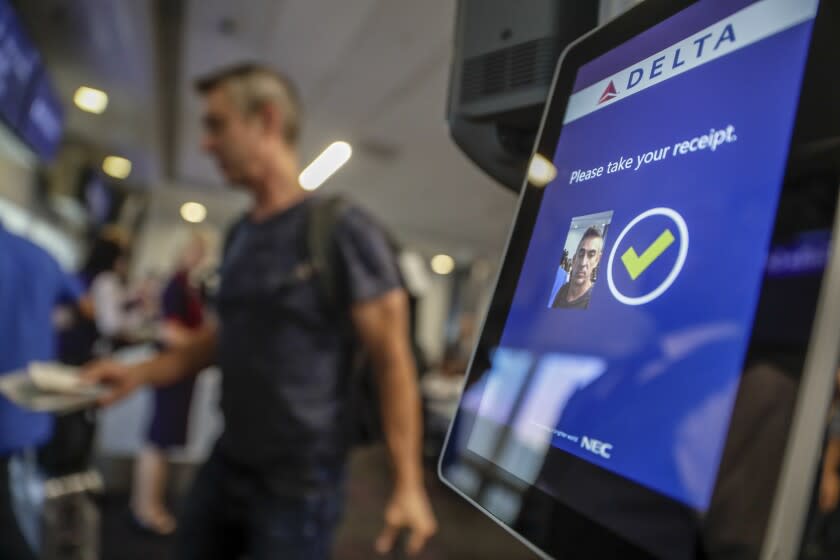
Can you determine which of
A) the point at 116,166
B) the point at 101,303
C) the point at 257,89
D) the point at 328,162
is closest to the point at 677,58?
the point at 328,162

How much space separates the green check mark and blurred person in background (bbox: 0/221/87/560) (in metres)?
1.46

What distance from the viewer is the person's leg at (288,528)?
0.89 meters

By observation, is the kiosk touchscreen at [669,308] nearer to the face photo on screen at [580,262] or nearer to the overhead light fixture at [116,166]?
the face photo on screen at [580,262]

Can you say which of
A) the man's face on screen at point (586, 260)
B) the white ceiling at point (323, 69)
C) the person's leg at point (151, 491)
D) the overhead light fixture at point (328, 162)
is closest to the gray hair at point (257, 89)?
the white ceiling at point (323, 69)

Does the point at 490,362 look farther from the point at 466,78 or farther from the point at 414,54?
the point at 414,54

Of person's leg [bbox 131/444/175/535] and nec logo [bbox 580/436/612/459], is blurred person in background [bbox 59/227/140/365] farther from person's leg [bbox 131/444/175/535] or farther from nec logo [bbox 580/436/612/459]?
nec logo [bbox 580/436/612/459]

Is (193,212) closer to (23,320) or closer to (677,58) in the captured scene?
(23,320)

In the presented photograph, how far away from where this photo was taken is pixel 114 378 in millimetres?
1196

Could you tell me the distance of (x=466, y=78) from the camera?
51cm

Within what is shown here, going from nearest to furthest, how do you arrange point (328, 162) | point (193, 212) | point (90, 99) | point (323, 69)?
point (328, 162), point (323, 69), point (90, 99), point (193, 212)

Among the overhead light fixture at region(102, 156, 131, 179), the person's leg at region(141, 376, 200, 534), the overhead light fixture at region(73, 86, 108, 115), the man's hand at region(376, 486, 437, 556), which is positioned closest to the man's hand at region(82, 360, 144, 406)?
the man's hand at region(376, 486, 437, 556)

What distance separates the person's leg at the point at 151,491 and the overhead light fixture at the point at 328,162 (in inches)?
82.4

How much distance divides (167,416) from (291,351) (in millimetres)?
1882

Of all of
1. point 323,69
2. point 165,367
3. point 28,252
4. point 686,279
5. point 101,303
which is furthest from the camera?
point 101,303
